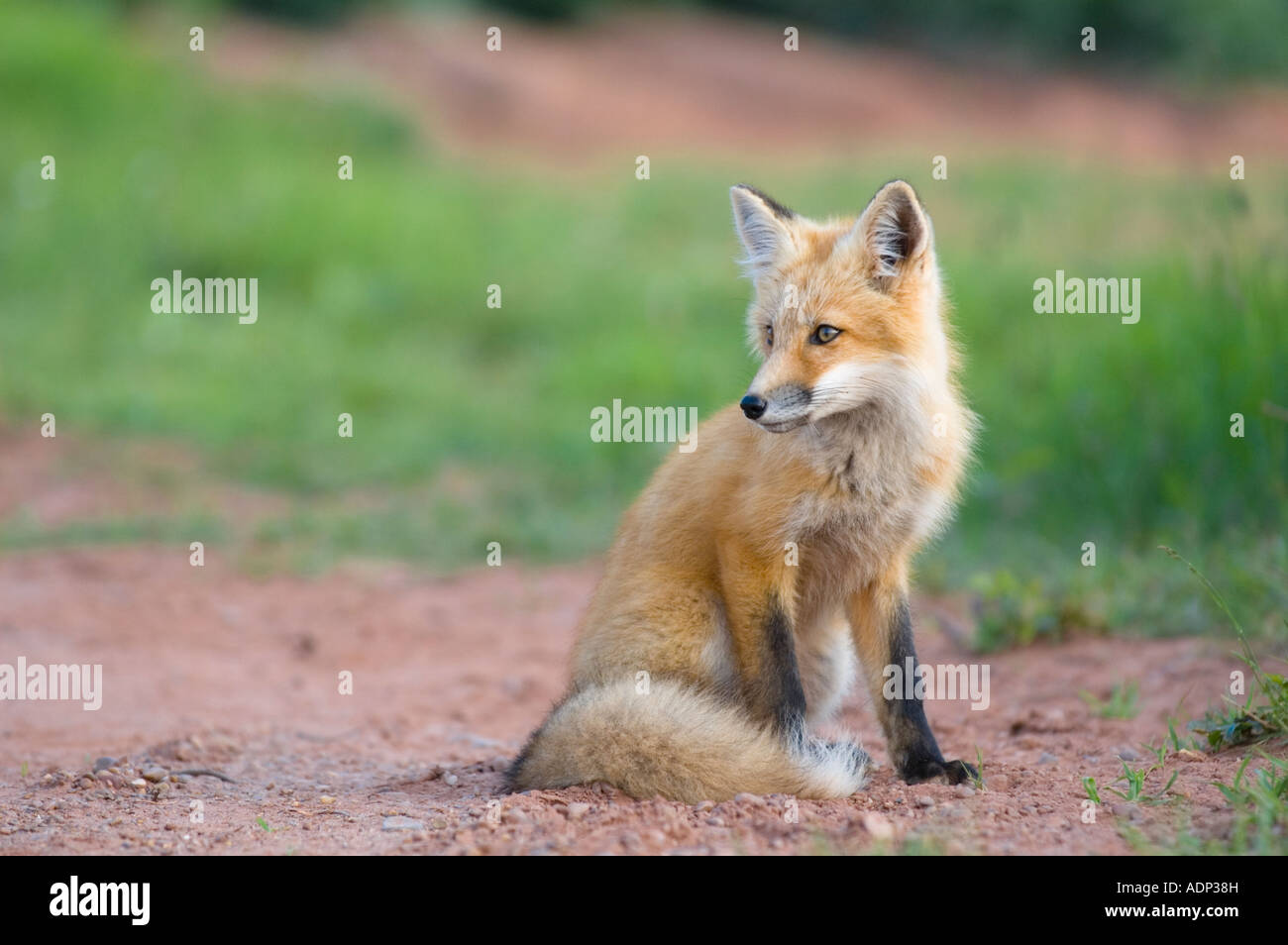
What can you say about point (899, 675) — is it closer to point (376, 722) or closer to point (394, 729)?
point (394, 729)

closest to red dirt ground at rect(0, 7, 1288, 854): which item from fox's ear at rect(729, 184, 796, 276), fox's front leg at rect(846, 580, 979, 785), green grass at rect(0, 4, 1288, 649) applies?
fox's front leg at rect(846, 580, 979, 785)

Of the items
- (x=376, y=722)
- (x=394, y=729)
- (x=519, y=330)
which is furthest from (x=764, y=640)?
(x=519, y=330)

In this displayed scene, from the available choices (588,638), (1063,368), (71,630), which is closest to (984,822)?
(588,638)

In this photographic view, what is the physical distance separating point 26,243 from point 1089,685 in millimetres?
12358

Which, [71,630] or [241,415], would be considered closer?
[71,630]

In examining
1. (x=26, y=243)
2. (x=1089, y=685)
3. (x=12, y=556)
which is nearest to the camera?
(x=1089, y=685)

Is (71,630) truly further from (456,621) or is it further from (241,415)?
(241,415)

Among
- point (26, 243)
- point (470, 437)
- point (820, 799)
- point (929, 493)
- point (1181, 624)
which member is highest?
point (26, 243)

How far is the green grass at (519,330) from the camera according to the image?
25.1 ft

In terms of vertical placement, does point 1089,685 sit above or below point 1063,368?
below

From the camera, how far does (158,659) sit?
→ 268 inches

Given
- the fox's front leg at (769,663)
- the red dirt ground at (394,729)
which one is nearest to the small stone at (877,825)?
the red dirt ground at (394,729)

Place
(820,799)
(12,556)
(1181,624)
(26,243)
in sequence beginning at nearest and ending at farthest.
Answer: (820,799), (1181,624), (12,556), (26,243)

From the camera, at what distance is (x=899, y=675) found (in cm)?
472
